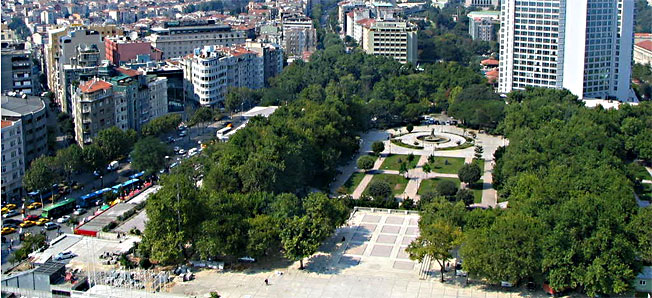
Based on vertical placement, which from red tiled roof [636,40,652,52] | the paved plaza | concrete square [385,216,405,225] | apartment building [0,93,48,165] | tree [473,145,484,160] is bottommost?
the paved plaza

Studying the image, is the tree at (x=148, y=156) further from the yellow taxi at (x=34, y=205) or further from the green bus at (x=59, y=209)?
the yellow taxi at (x=34, y=205)

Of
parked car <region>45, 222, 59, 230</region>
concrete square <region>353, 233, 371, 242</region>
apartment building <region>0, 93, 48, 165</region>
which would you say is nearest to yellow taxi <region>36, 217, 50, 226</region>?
parked car <region>45, 222, 59, 230</region>

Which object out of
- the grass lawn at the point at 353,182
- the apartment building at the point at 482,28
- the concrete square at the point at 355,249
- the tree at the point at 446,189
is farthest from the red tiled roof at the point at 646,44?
the concrete square at the point at 355,249

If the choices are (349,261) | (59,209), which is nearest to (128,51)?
(59,209)

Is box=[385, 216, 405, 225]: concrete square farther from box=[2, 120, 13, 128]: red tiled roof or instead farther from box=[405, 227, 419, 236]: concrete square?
box=[2, 120, 13, 128]: red tiled roof

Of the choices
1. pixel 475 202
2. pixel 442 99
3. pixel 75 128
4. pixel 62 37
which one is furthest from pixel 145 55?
pixel 475 202

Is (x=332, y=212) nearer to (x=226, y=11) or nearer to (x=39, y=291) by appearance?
(x=39, y=291)
